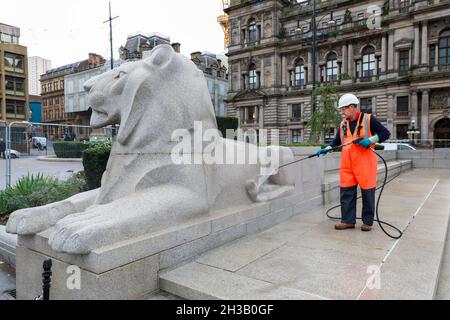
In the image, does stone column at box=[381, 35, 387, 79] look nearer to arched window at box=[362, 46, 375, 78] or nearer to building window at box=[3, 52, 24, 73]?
arched window at box=[362, 46, 375, 78]

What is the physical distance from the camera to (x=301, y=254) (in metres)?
3.35

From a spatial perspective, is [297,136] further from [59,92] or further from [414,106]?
[59,92]

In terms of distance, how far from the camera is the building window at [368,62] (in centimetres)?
4128

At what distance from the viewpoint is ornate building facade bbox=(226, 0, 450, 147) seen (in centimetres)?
3594

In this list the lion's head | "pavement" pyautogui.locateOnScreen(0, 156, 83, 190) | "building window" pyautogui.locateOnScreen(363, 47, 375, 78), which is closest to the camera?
the lion's head

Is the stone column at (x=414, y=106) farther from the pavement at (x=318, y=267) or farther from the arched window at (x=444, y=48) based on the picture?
the pavement at (x=318, y=267)

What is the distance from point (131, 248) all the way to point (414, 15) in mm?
43711

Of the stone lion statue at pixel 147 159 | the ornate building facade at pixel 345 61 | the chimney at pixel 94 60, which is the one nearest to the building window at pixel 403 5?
the ornate building facade at pixel 345 61

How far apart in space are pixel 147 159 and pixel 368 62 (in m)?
44.7

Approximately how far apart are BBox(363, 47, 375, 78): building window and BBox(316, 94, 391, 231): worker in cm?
4154

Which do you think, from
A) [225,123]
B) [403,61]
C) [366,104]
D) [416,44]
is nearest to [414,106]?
[366,104]

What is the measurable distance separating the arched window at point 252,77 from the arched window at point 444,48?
75.2 feet

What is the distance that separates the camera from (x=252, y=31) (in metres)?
49.2

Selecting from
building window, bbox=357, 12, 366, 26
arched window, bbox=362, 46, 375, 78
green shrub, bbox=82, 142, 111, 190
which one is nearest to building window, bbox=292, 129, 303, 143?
arched window, bbox=362, 46, 375, 78
